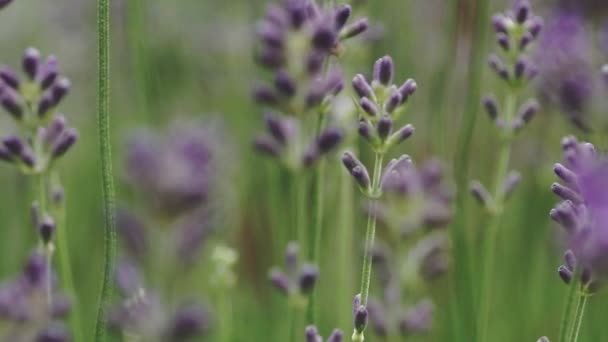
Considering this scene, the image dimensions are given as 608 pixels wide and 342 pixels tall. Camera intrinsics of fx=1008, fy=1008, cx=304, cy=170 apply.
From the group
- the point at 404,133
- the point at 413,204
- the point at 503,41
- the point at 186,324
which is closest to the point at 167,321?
the point at 186,324

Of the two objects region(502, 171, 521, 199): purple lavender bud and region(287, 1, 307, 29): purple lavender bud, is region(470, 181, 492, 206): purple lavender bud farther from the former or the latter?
region(287, 1, 307, 29): purple lavender bud

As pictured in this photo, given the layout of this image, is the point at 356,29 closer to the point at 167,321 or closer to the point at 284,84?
the point at 284,84

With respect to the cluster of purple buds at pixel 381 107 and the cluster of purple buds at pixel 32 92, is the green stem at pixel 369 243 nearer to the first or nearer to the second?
the cluster of purple buds at pixel 381 107

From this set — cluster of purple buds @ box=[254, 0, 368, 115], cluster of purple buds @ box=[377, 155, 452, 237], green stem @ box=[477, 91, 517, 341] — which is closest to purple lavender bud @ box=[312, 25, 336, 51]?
cluster of purple buds @ box=[254, 0, 368, 115]

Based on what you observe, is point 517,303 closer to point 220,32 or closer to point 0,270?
point 0,270

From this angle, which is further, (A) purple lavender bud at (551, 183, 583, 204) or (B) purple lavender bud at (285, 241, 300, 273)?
(B) purple lavender bud at (285, 241, 300, 273)
